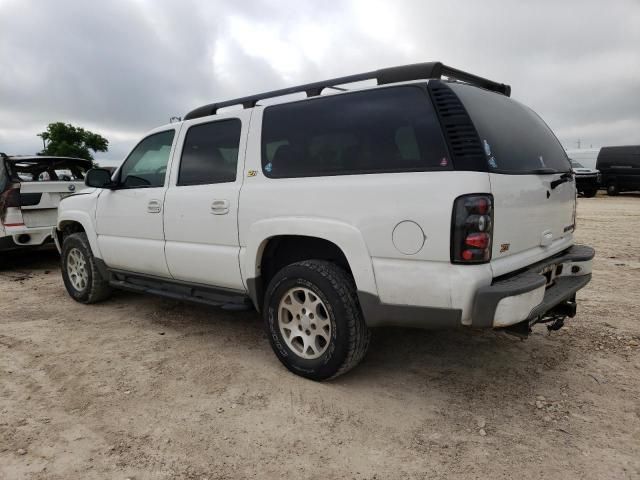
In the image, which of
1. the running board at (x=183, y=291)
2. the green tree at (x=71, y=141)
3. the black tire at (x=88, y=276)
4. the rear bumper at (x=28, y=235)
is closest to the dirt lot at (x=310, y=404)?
the running board at (x=183, y=291)

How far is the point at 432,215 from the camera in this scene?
8.61 feet

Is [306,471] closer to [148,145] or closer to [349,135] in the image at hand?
[349,135]

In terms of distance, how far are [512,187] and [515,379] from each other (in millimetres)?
1392

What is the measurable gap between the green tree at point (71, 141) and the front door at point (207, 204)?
51.7 m

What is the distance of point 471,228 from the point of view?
8.38 feet

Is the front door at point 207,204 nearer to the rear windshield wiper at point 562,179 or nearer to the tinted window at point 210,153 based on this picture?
the tinted window at point 210,153

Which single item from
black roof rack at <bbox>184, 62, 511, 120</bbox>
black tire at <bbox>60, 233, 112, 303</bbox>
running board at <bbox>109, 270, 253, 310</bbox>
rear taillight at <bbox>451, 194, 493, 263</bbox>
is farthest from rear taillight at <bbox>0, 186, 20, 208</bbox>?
rear taillight at <bbox>451, 194, 493, 263</bbox>

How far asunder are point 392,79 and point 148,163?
8.22 feet

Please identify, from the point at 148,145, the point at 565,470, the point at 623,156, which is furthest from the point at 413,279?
the point at 623,156

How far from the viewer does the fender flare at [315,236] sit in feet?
9.52

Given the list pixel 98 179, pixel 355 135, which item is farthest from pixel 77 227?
pixel 355 135

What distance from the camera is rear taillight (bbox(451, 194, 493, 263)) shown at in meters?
2.55

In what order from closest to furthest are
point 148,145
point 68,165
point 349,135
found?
point 349,135 < point 148,145 < point 68,165

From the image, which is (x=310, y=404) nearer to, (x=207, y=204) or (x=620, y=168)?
(x=207, y=204)
